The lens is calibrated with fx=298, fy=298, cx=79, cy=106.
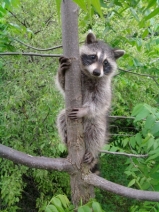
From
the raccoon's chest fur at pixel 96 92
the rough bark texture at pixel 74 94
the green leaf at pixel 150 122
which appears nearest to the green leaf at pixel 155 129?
the green leaf at pixel 150 122

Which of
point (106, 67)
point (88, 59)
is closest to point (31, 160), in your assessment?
point (88, 59)

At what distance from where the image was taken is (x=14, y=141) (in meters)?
4.12

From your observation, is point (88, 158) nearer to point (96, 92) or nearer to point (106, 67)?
point (96, 92)

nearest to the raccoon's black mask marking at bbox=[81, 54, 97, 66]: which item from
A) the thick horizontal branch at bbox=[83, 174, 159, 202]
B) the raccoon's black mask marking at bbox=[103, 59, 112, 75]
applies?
the raccoon's black mask marking at bbox=[103, 59, 112, 75]

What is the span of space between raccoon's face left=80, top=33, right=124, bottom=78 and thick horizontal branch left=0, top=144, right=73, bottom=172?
91 centimetres

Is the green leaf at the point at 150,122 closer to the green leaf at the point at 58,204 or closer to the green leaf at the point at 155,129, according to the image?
the green leaf at the point at 155,129

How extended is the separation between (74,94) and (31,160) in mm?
359

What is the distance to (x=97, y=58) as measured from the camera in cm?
229

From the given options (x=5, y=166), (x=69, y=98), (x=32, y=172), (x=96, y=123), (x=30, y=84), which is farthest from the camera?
(x=32, y=172)

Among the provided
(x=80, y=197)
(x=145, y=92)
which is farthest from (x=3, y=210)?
(x=80, y=197)

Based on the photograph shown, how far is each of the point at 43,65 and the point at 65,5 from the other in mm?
2822

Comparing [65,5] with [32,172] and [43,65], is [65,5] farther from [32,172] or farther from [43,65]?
[32,172]

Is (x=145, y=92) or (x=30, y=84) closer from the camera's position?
(x=30, y=84)

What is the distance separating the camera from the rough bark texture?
4.35 feet
